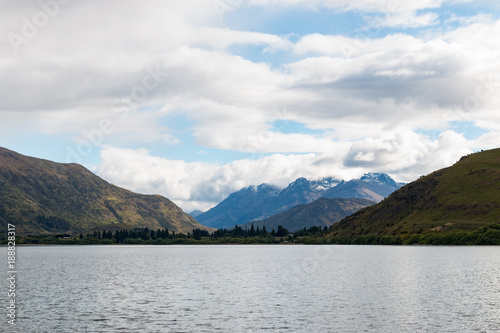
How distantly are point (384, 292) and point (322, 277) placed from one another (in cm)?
3257

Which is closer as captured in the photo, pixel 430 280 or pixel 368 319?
pixel 368 319

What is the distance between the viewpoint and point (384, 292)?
92.4 m

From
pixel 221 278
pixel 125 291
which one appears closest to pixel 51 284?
pixel 125 291

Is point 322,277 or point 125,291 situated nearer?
point 125,291

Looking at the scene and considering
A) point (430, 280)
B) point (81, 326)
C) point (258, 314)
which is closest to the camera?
point (81, 326)

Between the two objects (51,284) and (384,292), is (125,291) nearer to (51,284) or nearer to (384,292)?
(51,284)

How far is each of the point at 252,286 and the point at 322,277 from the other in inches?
1039

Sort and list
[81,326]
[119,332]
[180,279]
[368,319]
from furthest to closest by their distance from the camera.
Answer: [180,279], [368,319], [81,326], [119,332]

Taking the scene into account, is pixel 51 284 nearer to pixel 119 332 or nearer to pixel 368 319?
pixel 119 332

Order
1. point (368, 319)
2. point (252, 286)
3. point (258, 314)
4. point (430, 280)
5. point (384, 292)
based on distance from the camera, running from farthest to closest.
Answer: point (430, 280)
point (252, 286)
point (384, 292)
point (258, 314)
point (368, 319)

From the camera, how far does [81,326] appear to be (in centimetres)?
6075

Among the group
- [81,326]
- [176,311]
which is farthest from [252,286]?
[81,326]

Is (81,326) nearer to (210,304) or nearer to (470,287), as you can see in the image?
(210,304)

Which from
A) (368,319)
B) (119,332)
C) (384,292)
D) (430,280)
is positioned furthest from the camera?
(430,280)
